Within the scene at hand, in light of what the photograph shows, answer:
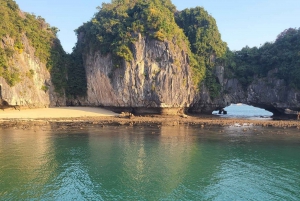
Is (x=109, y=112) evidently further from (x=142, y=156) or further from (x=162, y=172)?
(x=162, y=172)

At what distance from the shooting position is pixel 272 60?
174 ft

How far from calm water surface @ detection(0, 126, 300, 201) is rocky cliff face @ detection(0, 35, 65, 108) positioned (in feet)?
61.5

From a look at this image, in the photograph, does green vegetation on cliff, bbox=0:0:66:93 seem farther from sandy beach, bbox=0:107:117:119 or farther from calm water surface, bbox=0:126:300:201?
calm water surface, bbox=0:126:300:201

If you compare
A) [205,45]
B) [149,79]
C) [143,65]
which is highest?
[205,45]

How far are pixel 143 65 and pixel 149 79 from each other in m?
2.90

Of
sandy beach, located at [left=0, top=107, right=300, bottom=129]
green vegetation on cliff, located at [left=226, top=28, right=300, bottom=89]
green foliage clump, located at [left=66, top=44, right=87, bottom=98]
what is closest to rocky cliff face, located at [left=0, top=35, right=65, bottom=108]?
sandy beach, located at [left=0, top=107, right=300, bottom=129]

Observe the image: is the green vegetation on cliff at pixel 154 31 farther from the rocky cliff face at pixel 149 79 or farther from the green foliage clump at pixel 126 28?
the rocky cliff face at pixel 149 79

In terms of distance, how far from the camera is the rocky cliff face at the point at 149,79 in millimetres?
48344

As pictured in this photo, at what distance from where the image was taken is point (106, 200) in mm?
11758

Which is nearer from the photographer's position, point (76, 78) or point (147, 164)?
point (147, 164)

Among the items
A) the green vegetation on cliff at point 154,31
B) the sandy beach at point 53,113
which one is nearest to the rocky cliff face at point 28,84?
the sandy beach at point 53,113

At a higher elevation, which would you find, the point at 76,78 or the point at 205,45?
the point at 205,45

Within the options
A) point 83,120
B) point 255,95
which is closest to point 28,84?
point 83,120

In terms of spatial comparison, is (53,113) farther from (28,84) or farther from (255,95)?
(255,95)
